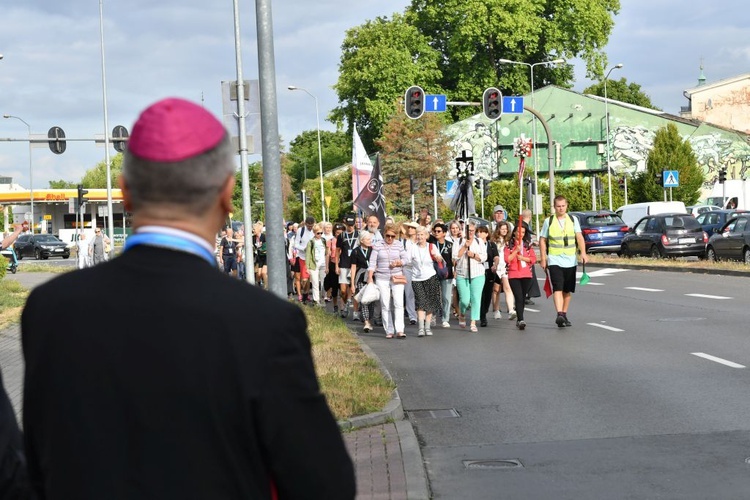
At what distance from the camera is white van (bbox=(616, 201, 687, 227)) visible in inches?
1820

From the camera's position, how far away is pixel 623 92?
98438 millimetres

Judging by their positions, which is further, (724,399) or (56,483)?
(724,399)

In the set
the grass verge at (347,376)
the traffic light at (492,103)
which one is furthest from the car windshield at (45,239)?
the grass verge at (347,376)

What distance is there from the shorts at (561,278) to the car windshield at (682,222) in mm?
19522

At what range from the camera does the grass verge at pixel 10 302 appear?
22.0m

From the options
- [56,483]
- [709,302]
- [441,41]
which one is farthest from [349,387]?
[441,41]

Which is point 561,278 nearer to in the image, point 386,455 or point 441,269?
point 441,269

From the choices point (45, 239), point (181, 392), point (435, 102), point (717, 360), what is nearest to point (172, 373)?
point (181, 392)

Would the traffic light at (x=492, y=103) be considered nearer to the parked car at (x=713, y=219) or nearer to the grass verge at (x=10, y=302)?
the parked car at (x=713, y=219)

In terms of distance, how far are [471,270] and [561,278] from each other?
63.4 inches

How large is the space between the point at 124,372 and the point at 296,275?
24.2 meters

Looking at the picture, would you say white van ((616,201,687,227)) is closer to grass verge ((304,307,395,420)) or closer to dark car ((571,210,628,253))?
dark car ((571,210,628,253))

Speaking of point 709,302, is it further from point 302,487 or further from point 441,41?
point 441,41

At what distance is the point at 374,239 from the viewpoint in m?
19.8
